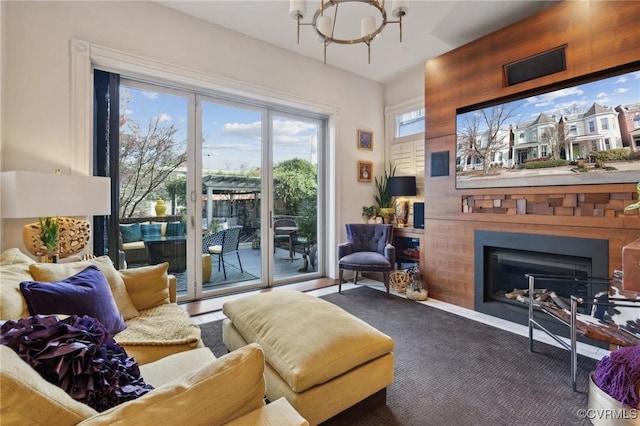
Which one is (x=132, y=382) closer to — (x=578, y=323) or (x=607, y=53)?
(x=578, y=323)

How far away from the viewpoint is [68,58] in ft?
8.75

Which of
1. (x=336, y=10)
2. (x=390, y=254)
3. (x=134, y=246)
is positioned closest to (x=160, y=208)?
(x=134, y=246)

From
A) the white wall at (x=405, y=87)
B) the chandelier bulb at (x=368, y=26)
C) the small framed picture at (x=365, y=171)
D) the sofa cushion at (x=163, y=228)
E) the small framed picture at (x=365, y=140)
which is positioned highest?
the white wall at (x=405, y=87)

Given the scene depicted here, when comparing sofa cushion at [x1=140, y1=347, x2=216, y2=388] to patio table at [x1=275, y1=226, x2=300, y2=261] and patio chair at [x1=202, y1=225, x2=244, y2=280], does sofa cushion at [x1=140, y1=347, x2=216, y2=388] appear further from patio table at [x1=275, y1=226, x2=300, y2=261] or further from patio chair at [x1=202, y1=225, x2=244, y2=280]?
patio table at [x1=275, y1=226, x2=300, y2=261]

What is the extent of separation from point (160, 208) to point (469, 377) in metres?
3.33

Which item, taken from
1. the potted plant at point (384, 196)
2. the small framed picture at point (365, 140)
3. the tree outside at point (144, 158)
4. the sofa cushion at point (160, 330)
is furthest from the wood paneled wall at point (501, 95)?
the tree outside at point (144, 158)

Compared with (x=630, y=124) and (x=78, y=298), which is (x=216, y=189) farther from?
(x=630, y=124)

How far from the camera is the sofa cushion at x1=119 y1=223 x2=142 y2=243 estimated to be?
10.5 feet

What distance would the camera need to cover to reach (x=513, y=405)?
5.72ft

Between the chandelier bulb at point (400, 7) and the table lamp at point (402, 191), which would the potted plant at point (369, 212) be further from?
the chandelier bulb at point (400, 7)

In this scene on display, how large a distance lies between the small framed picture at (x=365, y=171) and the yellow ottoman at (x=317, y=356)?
312cm

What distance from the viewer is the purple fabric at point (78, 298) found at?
1.41 meters

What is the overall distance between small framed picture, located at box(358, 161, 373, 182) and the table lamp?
43cm

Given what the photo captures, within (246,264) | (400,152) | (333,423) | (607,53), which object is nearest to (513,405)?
(333,423)
